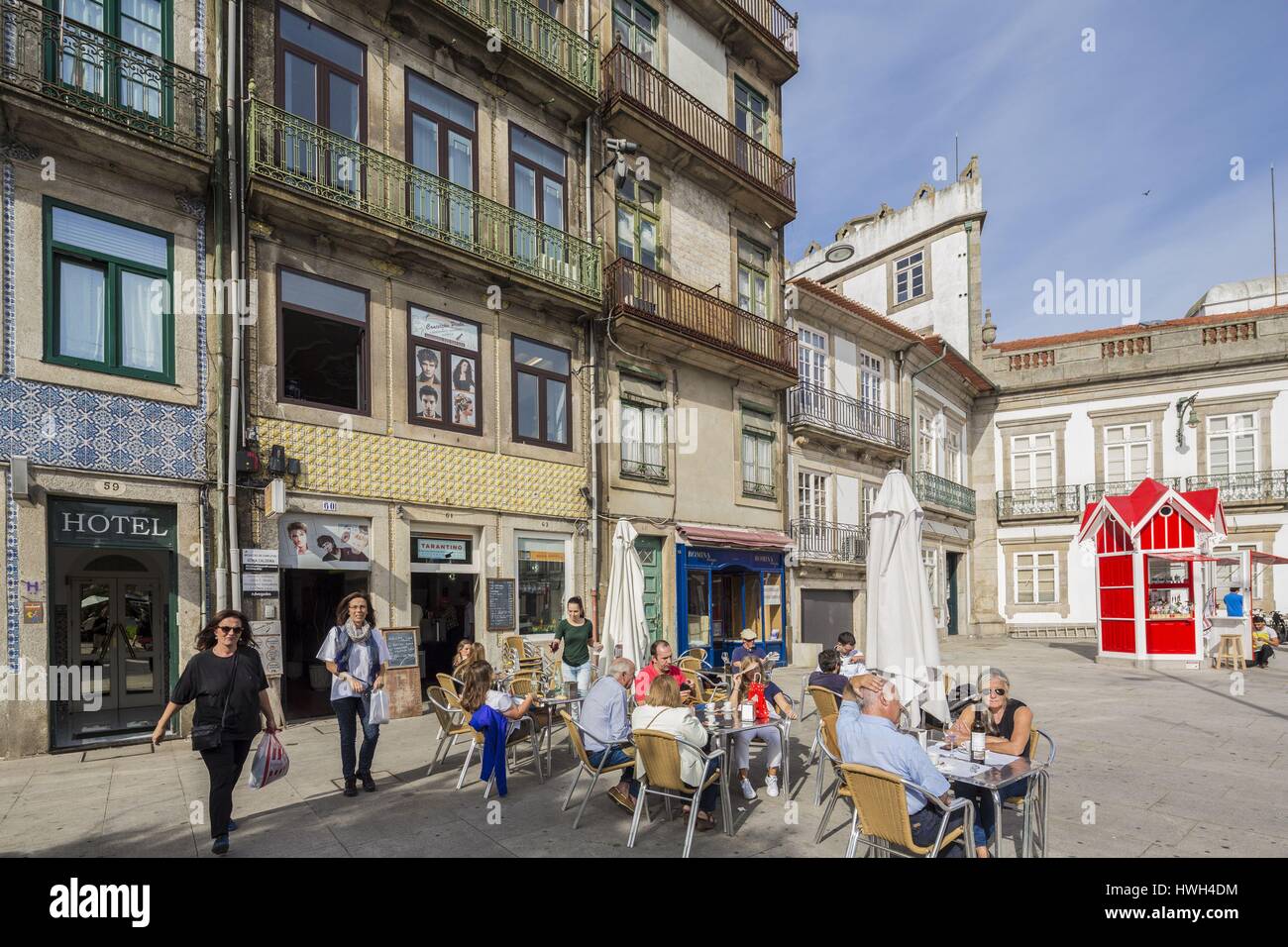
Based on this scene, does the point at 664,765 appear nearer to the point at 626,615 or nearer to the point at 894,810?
the point at 894,810

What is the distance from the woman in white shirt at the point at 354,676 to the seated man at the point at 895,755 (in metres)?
4.21

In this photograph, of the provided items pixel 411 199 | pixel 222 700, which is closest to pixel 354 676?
pixel 222 700

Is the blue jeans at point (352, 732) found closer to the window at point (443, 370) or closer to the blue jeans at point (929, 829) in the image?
the blue jeans at point (929, 829)

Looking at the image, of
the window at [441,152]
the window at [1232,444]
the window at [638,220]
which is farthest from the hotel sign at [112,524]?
the window at [1232,444]

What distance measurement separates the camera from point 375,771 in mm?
7785

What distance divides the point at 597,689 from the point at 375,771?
2797 mm

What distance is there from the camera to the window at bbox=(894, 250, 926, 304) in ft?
104

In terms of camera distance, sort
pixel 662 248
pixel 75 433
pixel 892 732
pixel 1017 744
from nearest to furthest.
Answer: pixel 892 732, pixel 1017 744, pixel 75 433, pixel 662 248

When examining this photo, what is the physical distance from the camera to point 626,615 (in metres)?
11.1

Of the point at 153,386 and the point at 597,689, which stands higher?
the point at 153,386

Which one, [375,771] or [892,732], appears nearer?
[892,732]

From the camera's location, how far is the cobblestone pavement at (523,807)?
5.61 m

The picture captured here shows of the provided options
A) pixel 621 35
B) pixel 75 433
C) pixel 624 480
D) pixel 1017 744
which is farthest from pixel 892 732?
pixel 621 35
